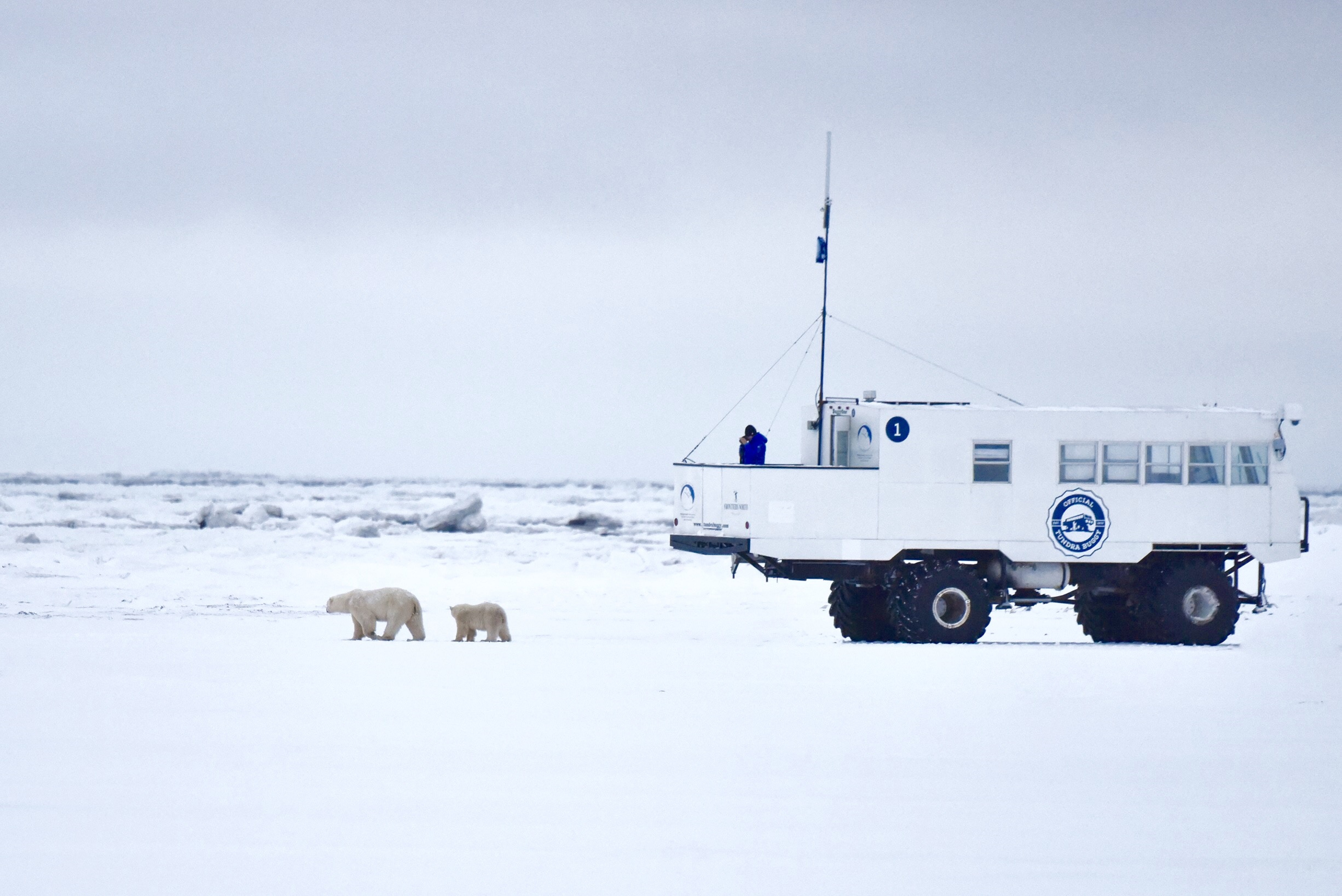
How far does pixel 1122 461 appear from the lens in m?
15.4

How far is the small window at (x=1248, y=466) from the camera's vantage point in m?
15.5

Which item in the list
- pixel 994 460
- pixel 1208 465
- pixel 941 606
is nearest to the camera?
pixel 941 606

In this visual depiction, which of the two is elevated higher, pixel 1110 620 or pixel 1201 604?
pixel 1201 604

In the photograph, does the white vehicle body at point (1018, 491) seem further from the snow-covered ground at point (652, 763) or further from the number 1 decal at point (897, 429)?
the snow-covered ground at point (652, 763)

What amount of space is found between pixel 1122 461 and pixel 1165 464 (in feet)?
1.84

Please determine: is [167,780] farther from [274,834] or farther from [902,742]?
[902,742]

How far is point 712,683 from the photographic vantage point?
404 inches

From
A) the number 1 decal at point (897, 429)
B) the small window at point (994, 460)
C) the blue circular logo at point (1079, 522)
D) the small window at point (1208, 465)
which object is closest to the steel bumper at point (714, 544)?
the number 1 decal at point (897, 429)

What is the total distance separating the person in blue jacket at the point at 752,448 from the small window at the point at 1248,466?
5788 mm

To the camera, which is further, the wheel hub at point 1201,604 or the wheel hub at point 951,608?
the wheel hub at point 1201,604

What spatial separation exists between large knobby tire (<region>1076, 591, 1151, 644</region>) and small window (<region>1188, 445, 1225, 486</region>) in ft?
5.70

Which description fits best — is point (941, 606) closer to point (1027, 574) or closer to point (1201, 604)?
point (1027, 574)

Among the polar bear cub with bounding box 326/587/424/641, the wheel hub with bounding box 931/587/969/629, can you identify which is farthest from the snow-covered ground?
the wheel hub with bounding box 931/587/969/629

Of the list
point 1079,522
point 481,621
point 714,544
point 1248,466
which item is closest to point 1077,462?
point 1079,522
